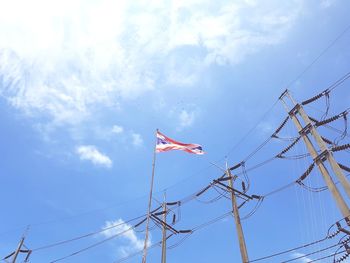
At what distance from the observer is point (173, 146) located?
2492 cm

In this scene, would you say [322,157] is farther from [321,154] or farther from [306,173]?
[306,173]

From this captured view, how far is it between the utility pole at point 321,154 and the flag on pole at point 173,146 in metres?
7.39

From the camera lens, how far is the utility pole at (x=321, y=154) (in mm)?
15125

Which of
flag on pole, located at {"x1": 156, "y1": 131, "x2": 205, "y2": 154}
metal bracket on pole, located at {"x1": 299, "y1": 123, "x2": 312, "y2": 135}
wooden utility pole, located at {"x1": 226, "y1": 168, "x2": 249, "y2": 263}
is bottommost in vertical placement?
wooden utility pole, located at {"x1": 226, "y1": 168, "x2": 249, "y2": 263}

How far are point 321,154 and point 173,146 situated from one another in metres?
11.4

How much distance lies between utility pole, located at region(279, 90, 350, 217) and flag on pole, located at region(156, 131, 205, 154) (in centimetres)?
739

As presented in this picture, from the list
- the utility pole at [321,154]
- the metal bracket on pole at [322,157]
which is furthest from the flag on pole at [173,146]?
the metal bracket on pole at [322,157]

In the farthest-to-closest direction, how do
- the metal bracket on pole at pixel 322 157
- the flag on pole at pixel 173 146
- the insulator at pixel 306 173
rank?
the flag on pole at pixel 173 146, the insulator at pixel 306 173, the metal bracket on pole at pixel 322 157

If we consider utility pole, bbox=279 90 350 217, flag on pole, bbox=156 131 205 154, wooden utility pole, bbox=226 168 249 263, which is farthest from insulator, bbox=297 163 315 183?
flag on pole, bbox=156 131 205 154

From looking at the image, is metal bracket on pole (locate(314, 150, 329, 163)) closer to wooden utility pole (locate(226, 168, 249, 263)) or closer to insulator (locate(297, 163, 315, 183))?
insulator (locate(297, 163, 315, 183))

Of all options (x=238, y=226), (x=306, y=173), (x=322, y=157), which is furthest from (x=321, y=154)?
(x=238, y=226)

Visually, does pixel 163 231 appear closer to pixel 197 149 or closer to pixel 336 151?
pixel 197 149

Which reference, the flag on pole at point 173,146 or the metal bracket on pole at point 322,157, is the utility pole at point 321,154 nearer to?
the metal bracket on pole at point 322,157

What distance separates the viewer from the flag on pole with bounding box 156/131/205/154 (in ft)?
79.2
